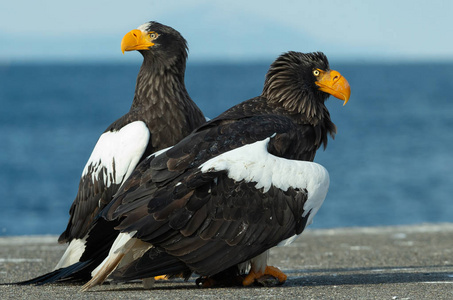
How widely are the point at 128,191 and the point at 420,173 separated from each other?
2807 cm

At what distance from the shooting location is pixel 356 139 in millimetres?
49312

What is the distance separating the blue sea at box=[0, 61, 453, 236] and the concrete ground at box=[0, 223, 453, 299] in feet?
34.3

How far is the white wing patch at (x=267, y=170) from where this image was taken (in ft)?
21.9

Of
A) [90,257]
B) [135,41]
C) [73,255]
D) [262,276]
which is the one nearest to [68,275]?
[90,257]

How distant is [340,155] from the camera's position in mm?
40594

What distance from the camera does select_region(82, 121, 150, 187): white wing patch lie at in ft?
25.6

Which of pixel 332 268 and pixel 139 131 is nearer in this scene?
pixel 139 131

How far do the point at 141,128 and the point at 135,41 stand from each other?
1067 mm

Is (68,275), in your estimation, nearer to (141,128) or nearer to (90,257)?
(90,257)

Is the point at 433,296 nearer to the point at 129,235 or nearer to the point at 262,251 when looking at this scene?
the point at 262,251

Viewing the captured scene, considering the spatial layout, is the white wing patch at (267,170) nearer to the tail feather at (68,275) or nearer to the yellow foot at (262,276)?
the yellow foot at (262,276)

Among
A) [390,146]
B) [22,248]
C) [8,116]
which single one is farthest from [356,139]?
[22,248]

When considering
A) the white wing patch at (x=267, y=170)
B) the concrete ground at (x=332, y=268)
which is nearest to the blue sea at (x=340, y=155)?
the concrete ground at (x=332, y=268)

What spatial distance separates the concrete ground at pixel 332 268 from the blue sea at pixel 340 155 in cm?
1045
